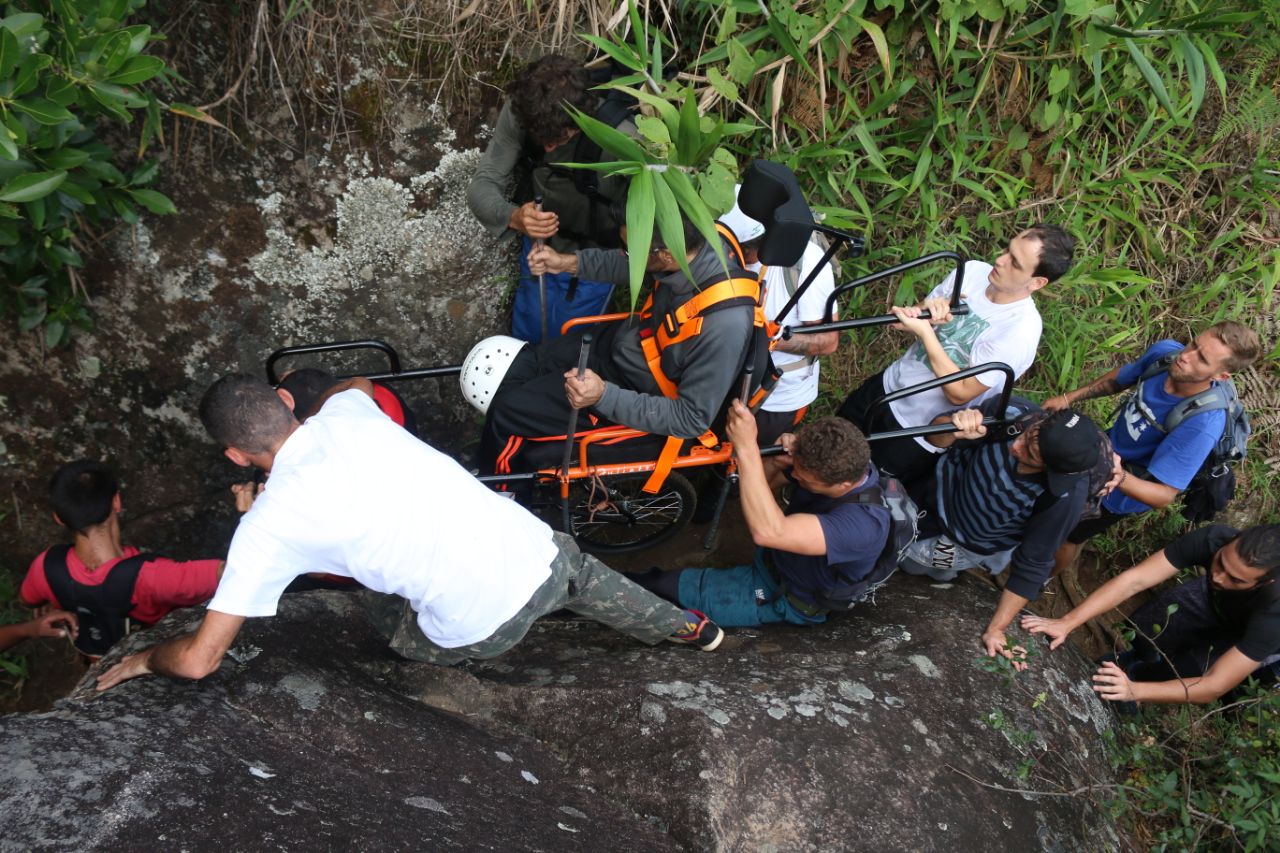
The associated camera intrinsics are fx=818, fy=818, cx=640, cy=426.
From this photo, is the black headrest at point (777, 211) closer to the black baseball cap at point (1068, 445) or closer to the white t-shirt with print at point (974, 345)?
the white t-shirt with print at point (974, 345)

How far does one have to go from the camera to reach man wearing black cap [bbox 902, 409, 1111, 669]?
3131 mm

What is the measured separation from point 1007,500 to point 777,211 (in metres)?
1.52

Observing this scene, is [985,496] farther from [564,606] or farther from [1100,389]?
[564,606]

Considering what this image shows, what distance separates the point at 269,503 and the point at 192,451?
225cm

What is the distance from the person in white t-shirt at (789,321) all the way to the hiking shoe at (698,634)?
0.99 meters

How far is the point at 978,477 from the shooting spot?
11.5ft

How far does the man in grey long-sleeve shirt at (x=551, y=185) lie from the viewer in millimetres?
3559

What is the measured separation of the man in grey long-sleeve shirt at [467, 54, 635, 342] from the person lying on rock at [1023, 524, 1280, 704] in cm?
265

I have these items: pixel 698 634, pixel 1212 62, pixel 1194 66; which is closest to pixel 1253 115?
pixel 1212 62

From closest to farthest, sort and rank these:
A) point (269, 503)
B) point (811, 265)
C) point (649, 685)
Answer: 1. point (269, 503)
2. point (649, 685)
3. point (811, 265)

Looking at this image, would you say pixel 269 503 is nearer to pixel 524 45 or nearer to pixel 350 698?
pixel 350 698

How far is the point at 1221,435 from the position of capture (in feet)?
11.8

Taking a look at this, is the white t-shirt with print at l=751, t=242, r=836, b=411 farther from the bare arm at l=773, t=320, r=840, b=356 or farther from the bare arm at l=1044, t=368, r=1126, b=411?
the bare arm at l=1044, t=368, r=1126, b=411

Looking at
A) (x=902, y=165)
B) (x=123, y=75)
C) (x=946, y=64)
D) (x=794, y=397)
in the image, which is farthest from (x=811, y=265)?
(x=123, y=75)
